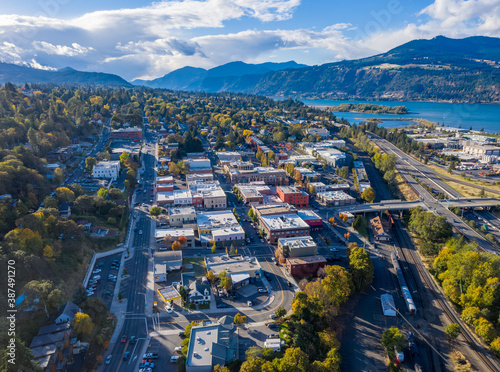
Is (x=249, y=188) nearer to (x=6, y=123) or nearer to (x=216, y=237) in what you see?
(x=216, y=237)

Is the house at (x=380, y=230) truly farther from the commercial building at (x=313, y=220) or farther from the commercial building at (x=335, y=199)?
the commercial building at (x=335, y=199)

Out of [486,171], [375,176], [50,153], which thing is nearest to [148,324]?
[50,153]

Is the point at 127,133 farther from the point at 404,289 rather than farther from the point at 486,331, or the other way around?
the point at 486,331

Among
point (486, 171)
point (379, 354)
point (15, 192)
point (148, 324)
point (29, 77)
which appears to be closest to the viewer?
point (379, 354)

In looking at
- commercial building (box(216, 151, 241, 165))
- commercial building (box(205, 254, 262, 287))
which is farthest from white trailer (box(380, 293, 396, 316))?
commercial building (box(216, 151, 241, 165))

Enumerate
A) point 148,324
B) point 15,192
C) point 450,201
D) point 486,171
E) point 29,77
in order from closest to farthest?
point 148,324, point 15,192, point 450,201, point 486,171, point 29,77

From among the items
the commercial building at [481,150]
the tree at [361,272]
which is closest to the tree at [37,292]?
the tree at [361,272]

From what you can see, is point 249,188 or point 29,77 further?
point 29,77

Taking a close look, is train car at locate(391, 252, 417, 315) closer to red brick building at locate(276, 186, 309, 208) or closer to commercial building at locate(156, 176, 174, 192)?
red brick building at locate(276, 186, 309, 208)
